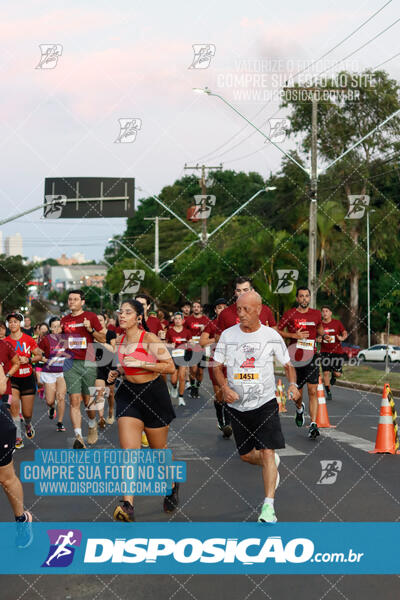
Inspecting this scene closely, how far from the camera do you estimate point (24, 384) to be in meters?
10.8

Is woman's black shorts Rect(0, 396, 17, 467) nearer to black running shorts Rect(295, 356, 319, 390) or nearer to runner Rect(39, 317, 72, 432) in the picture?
black running shorts Rect(295, 356, 319, 390)

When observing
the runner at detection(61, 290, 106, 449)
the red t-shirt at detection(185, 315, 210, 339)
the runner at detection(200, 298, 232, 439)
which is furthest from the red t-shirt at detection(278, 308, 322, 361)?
the red t-shirt at detection(185, 315, 210, 339)

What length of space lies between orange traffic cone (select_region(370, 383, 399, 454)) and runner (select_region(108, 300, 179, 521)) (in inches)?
142

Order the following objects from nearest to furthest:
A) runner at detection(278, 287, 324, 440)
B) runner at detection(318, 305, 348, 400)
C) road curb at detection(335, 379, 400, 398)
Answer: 1. runner at detection(278, 287, 324, 440)
2. runner at detection(318, 305, 348, 400)
3. road curb at detection(335, 379, 400, 398)

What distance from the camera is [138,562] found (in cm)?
539

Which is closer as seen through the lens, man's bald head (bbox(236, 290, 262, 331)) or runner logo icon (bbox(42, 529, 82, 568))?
runner logo icon (bbox(42, 529, 82, 568))

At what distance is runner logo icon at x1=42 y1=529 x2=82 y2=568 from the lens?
5.39 metres

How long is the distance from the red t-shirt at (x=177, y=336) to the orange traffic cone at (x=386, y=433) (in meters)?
7.58

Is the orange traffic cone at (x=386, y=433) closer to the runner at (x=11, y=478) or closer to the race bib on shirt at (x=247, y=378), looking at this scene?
the race bib on shirt at (x=247, y=378)

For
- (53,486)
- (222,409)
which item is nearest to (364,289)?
(222,409)

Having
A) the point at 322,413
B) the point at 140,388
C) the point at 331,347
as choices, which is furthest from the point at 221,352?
the point at 331,347

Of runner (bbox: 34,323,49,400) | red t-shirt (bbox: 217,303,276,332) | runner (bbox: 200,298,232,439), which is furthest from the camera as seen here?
runner (bbox: 34,323,49,400)

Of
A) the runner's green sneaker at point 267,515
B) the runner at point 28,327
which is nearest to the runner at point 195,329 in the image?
the runner at point 28,327

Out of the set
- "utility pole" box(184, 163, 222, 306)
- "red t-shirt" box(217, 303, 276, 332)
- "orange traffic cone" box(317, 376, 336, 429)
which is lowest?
"orange traffic cone" box(317, 376, 336, 429)
